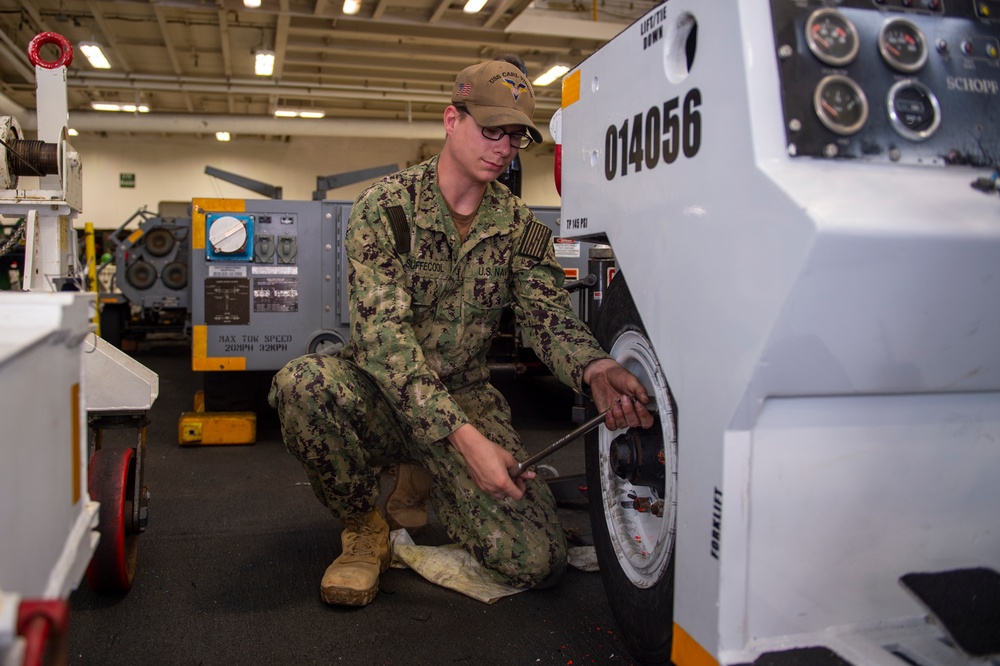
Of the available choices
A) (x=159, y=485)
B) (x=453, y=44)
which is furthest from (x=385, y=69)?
(x=159, y=485)

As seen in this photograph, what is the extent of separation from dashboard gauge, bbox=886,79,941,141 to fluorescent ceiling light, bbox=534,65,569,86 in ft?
24.3

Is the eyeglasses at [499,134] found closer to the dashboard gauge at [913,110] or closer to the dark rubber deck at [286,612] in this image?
the dashboard gauge at [913,110]

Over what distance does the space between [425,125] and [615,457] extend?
28.6 ft

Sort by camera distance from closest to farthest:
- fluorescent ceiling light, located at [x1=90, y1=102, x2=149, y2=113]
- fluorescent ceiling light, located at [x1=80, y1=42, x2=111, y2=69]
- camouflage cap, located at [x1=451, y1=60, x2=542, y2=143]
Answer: camouflage cap, located at [x1=451, y1=60, x2=542, y2=143], fluorescent ceiling light, located at [x1=80, y1=42, x2=111, y2=69], fluorescent ceiling light, located at [x1=90, y1=102, x2=149, y2=113]

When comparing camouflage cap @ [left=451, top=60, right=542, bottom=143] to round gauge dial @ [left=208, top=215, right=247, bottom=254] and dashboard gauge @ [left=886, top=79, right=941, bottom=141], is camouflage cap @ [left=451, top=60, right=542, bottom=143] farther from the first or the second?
round gauge dial @ [left=208, top=215, right=247, bottom=254]

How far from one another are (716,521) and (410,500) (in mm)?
1412

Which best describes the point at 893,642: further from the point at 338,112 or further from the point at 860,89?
the point at 338,112

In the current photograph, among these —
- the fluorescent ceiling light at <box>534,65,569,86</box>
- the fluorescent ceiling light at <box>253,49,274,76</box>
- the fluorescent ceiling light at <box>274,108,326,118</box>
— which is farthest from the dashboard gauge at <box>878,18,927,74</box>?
the fluorescent ceiling light at <box>274,108,326,118</box>

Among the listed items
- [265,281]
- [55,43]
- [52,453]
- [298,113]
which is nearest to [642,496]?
[52,453]

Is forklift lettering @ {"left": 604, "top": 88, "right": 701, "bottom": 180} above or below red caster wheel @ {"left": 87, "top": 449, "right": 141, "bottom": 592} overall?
above

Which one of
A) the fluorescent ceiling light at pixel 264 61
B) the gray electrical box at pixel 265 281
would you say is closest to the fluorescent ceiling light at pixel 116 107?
the fluorescent ceiling light at pixel 264 61

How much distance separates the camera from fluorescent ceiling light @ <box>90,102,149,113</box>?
9.73 meters

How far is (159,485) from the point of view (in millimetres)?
2834

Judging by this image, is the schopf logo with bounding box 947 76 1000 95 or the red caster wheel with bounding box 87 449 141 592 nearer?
the schopf logo with bounding box 947 76 1000 95
